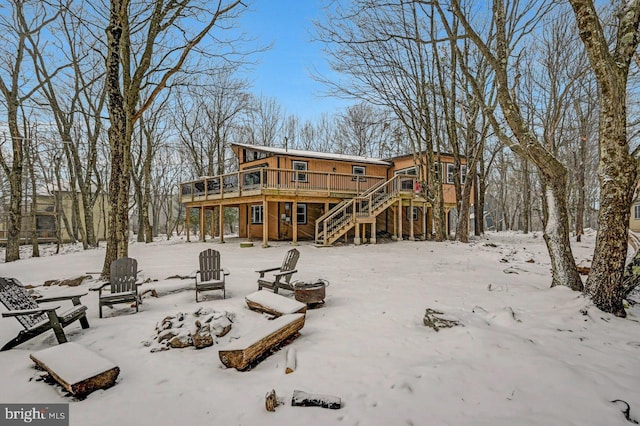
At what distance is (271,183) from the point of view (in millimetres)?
13969

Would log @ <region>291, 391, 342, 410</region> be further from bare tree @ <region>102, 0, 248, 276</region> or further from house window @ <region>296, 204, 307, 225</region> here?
house window @ <region>296, 204, 307, 225</region>

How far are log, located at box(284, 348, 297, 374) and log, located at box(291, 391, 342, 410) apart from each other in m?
0.51

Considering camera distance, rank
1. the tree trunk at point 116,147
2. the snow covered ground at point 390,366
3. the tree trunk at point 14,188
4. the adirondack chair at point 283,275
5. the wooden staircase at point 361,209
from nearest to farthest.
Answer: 1. the snow covered ground at point 390,366
2. the adirondack chair at point 283,275
3. the tree trunk at point 116,147
4. the tree trunk at point 14,188
5. the wooden staircase at point 361,209

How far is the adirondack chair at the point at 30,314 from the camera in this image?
146 inches

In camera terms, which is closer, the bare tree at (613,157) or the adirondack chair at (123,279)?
the bare tree at (613,157)

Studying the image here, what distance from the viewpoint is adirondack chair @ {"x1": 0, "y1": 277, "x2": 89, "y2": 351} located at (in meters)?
3.72

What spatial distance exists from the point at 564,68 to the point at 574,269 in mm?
12591

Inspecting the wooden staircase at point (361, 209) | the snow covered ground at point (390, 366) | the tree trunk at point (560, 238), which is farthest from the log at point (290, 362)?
the wooden staircase at point (361, 209)

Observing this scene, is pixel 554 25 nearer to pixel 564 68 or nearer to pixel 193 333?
pixel 564 68

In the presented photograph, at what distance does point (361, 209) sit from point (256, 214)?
6815 mm

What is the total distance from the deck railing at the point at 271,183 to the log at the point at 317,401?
11.4m

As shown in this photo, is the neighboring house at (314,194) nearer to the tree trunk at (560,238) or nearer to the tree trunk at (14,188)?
the tree trunk at (14,188)

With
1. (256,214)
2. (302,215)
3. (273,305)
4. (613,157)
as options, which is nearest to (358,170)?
(302,215)

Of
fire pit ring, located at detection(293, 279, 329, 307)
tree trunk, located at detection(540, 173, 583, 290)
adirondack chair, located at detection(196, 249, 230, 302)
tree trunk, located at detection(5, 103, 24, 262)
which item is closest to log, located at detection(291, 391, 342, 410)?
fire pit ring, located at detection(293, 279, 329, 307)
